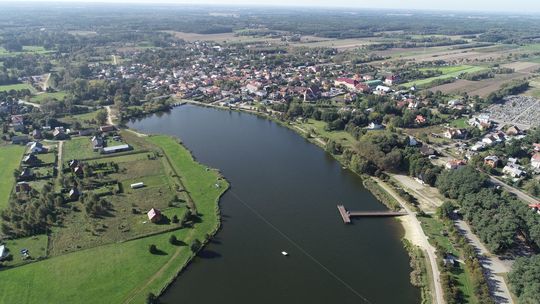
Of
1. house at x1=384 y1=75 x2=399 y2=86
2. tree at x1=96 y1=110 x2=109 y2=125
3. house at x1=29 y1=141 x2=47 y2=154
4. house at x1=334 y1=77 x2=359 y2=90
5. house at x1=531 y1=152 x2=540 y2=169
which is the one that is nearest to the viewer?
house at x1=531 y1=152 x2=540 y2=169

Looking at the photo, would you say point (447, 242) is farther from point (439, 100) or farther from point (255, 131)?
point (439, 100)

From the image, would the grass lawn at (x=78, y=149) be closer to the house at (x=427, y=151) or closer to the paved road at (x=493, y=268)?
the house at (x=427, y=151)

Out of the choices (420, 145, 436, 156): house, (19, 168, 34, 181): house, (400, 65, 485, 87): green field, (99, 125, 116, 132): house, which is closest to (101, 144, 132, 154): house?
(99, 125, 116, 132): house

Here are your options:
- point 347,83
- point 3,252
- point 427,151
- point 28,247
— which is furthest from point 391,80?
point 3,252

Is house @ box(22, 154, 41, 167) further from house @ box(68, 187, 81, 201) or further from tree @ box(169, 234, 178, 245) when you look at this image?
tree @ box(169, 234, 178, 245)

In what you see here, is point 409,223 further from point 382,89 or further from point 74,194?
point 382,89

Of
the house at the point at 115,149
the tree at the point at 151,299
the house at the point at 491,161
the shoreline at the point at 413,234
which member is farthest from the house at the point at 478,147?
the house at the point at 115,149

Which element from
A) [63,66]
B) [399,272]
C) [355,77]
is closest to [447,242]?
[399,272]
